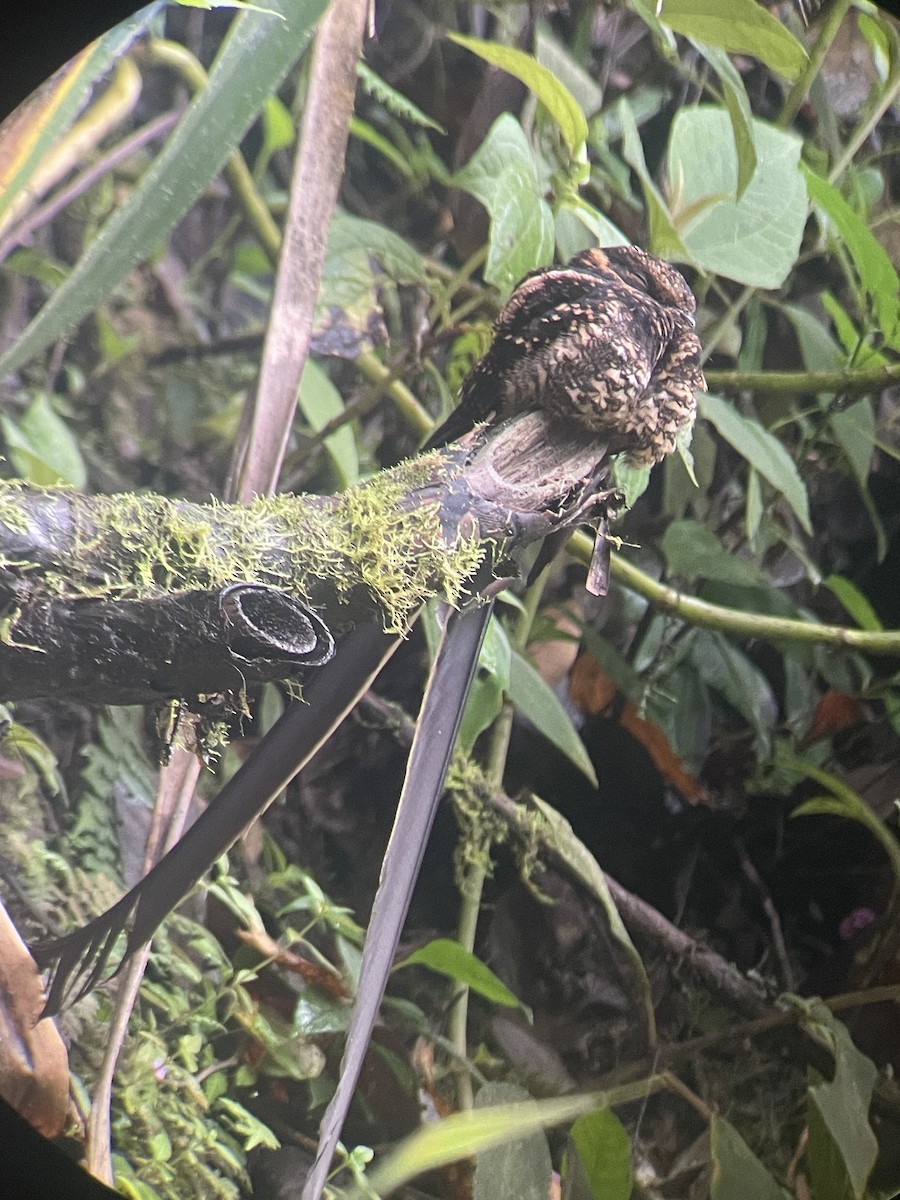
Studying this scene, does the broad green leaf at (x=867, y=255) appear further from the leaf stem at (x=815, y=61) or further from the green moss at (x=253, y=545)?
the green moss at (x=253, y=545)

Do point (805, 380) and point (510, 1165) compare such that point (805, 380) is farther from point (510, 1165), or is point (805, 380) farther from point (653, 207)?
point (510, 1165)

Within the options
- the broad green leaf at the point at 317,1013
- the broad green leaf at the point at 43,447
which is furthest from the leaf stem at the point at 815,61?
the broad green leaf at the point at 317,1013

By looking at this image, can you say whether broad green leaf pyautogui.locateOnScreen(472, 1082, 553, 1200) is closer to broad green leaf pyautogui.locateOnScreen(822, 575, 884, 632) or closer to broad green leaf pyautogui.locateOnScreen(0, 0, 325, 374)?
broad green leaf pyautogui.locateOnScreen(822, 575, 884, 632)

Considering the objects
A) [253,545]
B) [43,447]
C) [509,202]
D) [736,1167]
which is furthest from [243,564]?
[736,1167]

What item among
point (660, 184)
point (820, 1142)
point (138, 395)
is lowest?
point (820, 1142)

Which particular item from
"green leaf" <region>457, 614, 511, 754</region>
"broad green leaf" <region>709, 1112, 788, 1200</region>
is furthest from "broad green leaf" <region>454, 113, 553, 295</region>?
"broad green leaf" <region>709, 1112, 788, 1200</region>

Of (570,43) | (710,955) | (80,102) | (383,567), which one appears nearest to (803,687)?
(710,955)

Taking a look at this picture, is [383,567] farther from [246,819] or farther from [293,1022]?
[293,1022]

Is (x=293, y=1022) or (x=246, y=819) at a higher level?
(x=246, y=819)
